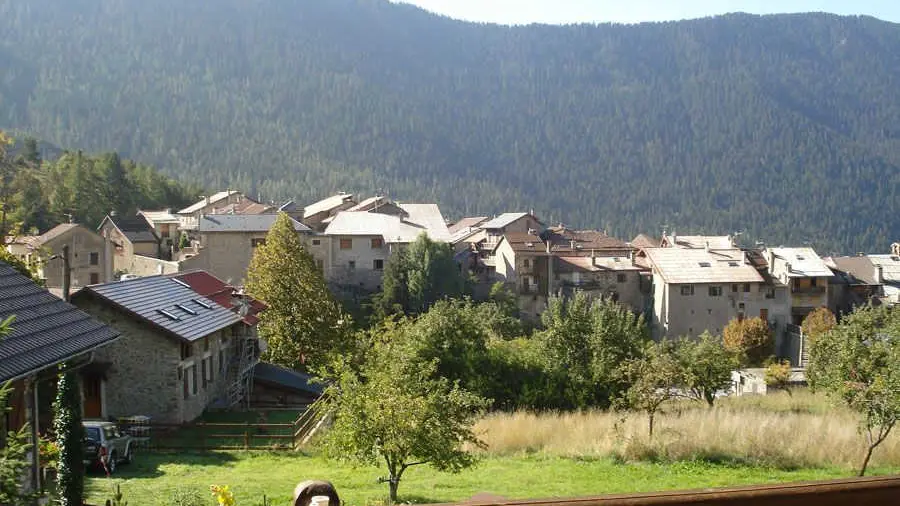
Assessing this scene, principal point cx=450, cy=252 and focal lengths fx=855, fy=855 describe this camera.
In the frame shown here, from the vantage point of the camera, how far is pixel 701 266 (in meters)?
61.9

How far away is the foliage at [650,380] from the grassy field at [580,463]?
27.0 inches

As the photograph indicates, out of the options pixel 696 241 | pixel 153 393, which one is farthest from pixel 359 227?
pixel 153 393

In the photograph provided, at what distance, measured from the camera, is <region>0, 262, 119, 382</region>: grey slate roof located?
482 inches

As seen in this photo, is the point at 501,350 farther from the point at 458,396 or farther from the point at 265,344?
the point at 458,396

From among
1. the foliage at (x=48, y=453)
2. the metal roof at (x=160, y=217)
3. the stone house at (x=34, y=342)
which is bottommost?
the foliage at (x=48, y=453)

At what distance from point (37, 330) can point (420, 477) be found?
948 cm

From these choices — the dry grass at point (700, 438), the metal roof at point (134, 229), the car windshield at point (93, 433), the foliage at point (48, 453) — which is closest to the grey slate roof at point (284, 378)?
the dry grass at point (700, 438)

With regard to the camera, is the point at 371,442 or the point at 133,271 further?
the point at 133,271

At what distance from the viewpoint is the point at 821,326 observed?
53.7 metres

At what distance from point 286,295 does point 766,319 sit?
38.2 metres

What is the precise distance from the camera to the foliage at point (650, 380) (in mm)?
23719

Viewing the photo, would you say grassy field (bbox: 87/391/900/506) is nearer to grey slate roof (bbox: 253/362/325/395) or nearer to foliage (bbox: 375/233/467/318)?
grey slate roof (bbox: 253/362/325/395)

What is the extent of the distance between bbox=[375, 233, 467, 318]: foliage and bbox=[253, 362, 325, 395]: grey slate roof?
21631 millimetres

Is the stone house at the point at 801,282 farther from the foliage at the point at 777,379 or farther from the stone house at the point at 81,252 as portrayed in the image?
the stone house at the point at 81,252
